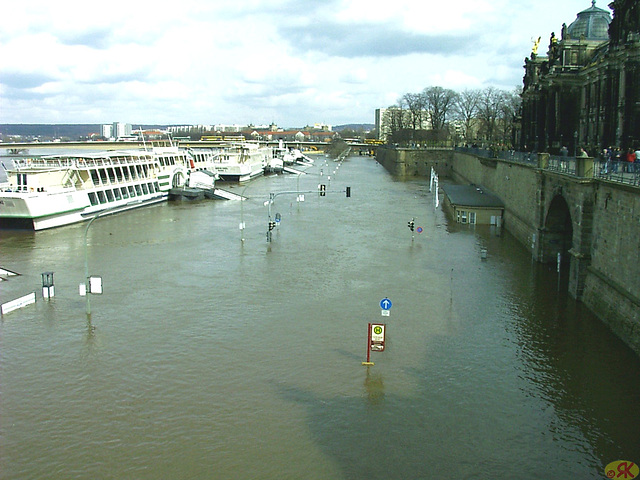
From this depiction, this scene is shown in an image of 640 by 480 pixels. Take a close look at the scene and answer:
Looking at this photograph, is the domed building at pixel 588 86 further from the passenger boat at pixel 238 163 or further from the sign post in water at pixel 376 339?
the passenger boat at pixel 238 163

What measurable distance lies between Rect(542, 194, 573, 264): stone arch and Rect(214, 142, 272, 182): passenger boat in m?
66.6

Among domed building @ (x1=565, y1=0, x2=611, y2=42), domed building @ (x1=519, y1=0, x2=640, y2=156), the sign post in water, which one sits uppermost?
domed building @ (x1=565, y1=0, x2=611, y2=42)

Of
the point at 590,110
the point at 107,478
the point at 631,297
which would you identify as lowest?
the point at 107,478

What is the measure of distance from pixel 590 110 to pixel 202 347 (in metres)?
40.7

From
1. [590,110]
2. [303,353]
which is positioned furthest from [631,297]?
[590,110]

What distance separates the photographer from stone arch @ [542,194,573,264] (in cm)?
3209

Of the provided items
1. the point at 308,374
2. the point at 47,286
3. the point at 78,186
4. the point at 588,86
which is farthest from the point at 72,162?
the point at 588,86

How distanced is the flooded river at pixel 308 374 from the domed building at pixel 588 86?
49.9 feet

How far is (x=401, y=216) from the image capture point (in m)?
54.6

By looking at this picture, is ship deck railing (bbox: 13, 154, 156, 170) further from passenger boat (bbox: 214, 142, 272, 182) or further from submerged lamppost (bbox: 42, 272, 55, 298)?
passenger boat (bbox: 214, 142, 272, 182)

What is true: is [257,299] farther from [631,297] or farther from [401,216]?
[401,216]

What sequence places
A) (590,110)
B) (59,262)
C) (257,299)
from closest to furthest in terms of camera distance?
1. (257,299)
2. (59,262)
3. (590,110)

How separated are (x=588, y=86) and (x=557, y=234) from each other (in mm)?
22860

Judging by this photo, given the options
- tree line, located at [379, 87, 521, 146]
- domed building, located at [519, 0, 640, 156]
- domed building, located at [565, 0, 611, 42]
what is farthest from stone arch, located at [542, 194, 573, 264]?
tree line, located at [379, 87, 521, 146]
